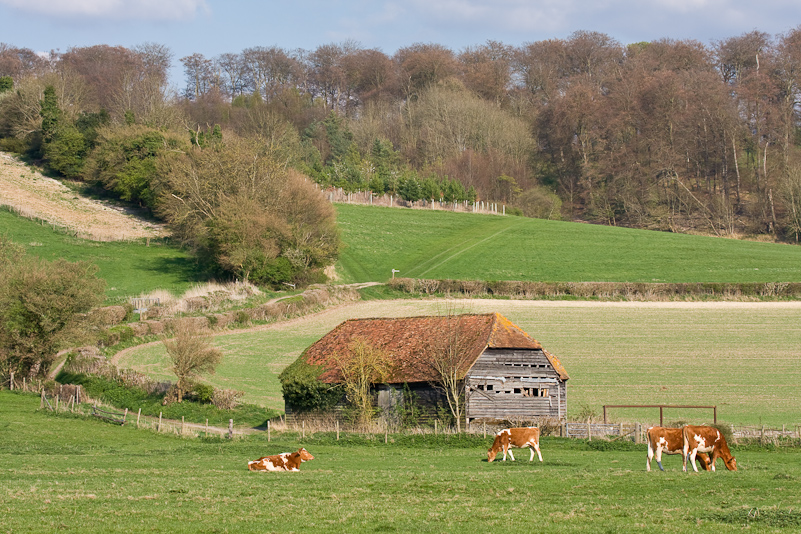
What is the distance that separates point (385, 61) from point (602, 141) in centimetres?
5187

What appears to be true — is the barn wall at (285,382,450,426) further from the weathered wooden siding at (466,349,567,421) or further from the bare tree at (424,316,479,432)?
the weathered wooden siding at (466,349,567,421)

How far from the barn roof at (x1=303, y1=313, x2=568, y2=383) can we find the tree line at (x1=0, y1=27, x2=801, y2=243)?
43.2m

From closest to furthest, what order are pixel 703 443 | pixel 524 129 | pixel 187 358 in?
pixel 703 443 → pixel 187 358 → pixel 524 129

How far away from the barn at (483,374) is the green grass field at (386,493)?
6.59 metres

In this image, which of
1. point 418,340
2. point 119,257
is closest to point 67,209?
point 119,257

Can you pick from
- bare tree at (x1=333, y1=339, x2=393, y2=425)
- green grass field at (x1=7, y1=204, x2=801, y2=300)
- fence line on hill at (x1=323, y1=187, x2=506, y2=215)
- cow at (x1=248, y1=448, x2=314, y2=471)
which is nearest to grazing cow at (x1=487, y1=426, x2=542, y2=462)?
cow at (x1=248, y1=448, x2=314, y2=471)

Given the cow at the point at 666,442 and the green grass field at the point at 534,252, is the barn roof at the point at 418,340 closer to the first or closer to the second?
the cow at the point at 666,442

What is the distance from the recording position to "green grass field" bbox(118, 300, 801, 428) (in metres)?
36.3

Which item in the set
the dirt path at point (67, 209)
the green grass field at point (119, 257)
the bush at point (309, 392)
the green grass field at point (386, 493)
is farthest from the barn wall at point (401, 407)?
the dirt path at point (67, 209)

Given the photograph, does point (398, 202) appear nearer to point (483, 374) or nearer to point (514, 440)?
point (483, 374)

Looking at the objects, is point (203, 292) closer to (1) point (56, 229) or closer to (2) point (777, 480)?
(1) point (56, 229)

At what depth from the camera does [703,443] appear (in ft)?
61.1

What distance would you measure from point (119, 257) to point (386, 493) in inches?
2464

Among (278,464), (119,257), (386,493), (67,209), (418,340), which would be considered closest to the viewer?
(386,493)
